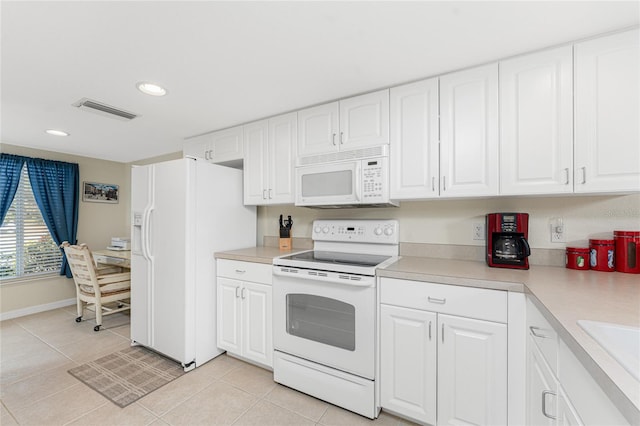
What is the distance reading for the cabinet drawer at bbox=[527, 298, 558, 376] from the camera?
993 millimetres

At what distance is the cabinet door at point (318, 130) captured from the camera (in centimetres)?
216

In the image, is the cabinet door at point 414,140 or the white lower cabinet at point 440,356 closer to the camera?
the white lower cabinet at point 440,356

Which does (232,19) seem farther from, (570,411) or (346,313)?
(570,411)

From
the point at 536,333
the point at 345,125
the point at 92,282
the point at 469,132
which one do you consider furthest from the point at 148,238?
the point at 536,333

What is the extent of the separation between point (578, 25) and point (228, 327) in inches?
119

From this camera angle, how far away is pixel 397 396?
5.39 ft

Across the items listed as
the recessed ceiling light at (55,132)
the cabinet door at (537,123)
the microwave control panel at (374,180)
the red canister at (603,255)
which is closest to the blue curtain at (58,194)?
the recessed ceiling light at (55,132)

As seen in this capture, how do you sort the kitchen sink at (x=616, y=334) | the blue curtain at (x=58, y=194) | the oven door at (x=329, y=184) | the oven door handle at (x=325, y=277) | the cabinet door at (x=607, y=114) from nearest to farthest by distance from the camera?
the kitchen sink at (x=616, y=334), the cabinet door at (x=607, y=114), the oven door handle at (x=325, y=277), the oven door at (x=329, y=184), the blue curtain at (x=58, y=194)

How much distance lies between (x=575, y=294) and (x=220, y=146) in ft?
9.52

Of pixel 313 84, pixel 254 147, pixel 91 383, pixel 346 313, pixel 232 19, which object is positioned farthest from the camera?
pixel 254 147

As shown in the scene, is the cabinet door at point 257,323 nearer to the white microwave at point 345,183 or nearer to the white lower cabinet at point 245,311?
the white lower cabinet at point 245,311

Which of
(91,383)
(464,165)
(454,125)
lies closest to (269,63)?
(454,125)

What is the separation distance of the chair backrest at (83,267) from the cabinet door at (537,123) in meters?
3.95

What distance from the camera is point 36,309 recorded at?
3.65m
